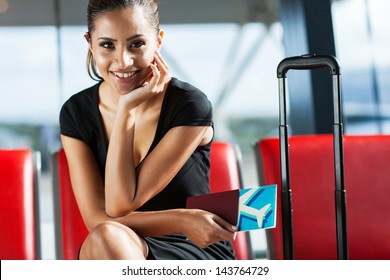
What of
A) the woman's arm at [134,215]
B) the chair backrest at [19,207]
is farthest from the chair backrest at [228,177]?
the chair backrest at [19,207]

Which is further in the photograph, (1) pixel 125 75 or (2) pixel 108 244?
(1) pixel 125 75

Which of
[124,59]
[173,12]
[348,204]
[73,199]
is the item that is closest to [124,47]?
[124,59]

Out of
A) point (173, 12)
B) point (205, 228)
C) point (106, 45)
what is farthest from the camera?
point (173, 12)

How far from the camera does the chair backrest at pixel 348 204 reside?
5.33ft

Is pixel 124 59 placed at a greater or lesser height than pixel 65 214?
greater

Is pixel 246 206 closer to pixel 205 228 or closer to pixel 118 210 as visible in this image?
pixel 205 228

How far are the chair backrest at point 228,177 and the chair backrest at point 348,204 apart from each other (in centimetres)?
6

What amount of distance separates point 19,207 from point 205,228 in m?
0.49

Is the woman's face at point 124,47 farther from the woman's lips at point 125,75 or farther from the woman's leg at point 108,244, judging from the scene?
the woman's leg at point 108,244

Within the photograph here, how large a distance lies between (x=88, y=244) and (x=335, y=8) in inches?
99.3

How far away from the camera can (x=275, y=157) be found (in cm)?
166

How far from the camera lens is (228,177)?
1640 mm

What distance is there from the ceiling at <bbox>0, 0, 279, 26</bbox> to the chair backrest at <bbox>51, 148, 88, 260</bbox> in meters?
2.03
